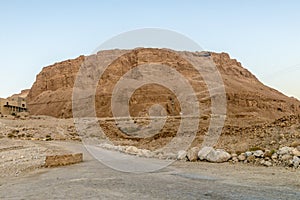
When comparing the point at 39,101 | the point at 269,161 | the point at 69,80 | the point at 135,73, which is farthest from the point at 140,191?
the point at 69,80

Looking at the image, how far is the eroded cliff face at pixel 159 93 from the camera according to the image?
84062mm

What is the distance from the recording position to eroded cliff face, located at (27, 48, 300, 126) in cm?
8406

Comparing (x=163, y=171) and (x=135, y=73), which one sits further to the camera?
(x=135, y=73)

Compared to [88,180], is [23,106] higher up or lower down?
higher up

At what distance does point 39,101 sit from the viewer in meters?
124

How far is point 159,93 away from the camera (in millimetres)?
94188

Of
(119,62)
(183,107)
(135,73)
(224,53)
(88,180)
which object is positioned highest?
(224,53)

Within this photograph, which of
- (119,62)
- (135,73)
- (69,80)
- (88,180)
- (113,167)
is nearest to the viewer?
(88,180)

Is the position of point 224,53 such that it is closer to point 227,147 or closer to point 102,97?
point 102,97

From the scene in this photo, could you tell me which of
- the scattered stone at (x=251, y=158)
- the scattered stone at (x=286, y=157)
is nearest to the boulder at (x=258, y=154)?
the scattered stone at (x=251, y=158)

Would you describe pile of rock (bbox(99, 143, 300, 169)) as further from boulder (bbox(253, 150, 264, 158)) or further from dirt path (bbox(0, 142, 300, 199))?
dirt path (bbox(0, 142, 300, 199))

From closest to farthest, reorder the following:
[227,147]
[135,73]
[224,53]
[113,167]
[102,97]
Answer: [113,167] < [227,147] < [102,97] < [135,73] < [224,53]

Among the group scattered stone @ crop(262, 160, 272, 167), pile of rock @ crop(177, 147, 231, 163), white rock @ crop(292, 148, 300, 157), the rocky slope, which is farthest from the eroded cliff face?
scattered stone @ crop(262, 160, 272, 167)

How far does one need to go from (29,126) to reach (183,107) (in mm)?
38099
